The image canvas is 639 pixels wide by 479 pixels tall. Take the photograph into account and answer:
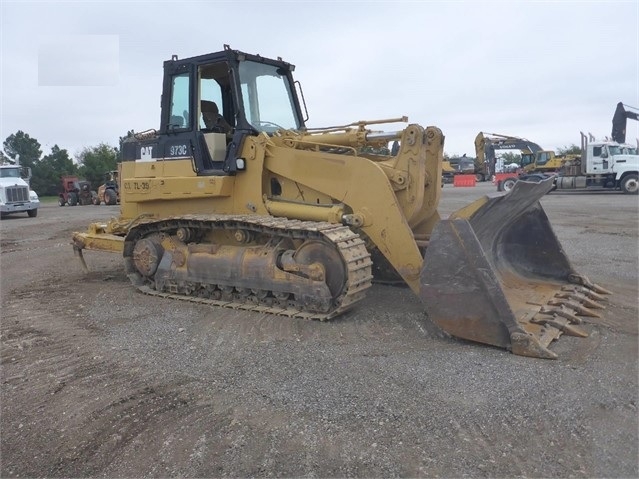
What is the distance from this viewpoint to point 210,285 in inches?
254

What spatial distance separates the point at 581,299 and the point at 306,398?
3.50m

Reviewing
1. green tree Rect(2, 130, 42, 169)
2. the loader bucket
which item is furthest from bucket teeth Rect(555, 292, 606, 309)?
green tree Rect(2, 130, 42, 169)

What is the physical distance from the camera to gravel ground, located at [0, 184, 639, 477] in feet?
9.59

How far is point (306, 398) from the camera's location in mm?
3645

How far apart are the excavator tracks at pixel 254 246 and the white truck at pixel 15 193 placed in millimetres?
19005

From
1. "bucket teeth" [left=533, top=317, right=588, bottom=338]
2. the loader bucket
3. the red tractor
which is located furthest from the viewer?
the red tractor

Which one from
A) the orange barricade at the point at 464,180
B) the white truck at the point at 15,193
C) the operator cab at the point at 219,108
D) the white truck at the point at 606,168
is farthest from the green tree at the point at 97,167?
the operator cab at the point at 219,108

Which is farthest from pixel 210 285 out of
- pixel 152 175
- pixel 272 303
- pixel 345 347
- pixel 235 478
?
pixel 235 478

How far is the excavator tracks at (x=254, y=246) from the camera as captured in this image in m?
5.34

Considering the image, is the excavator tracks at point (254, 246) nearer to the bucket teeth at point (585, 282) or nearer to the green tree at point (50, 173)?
the bucket teeth at point (585, 282)

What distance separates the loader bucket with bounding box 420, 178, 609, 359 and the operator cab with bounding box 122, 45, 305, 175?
9.59 feet

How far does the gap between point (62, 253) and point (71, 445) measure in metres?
9.17

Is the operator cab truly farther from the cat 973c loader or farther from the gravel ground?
the gravel ground

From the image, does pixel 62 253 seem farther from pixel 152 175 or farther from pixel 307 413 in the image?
pixel 307 413
